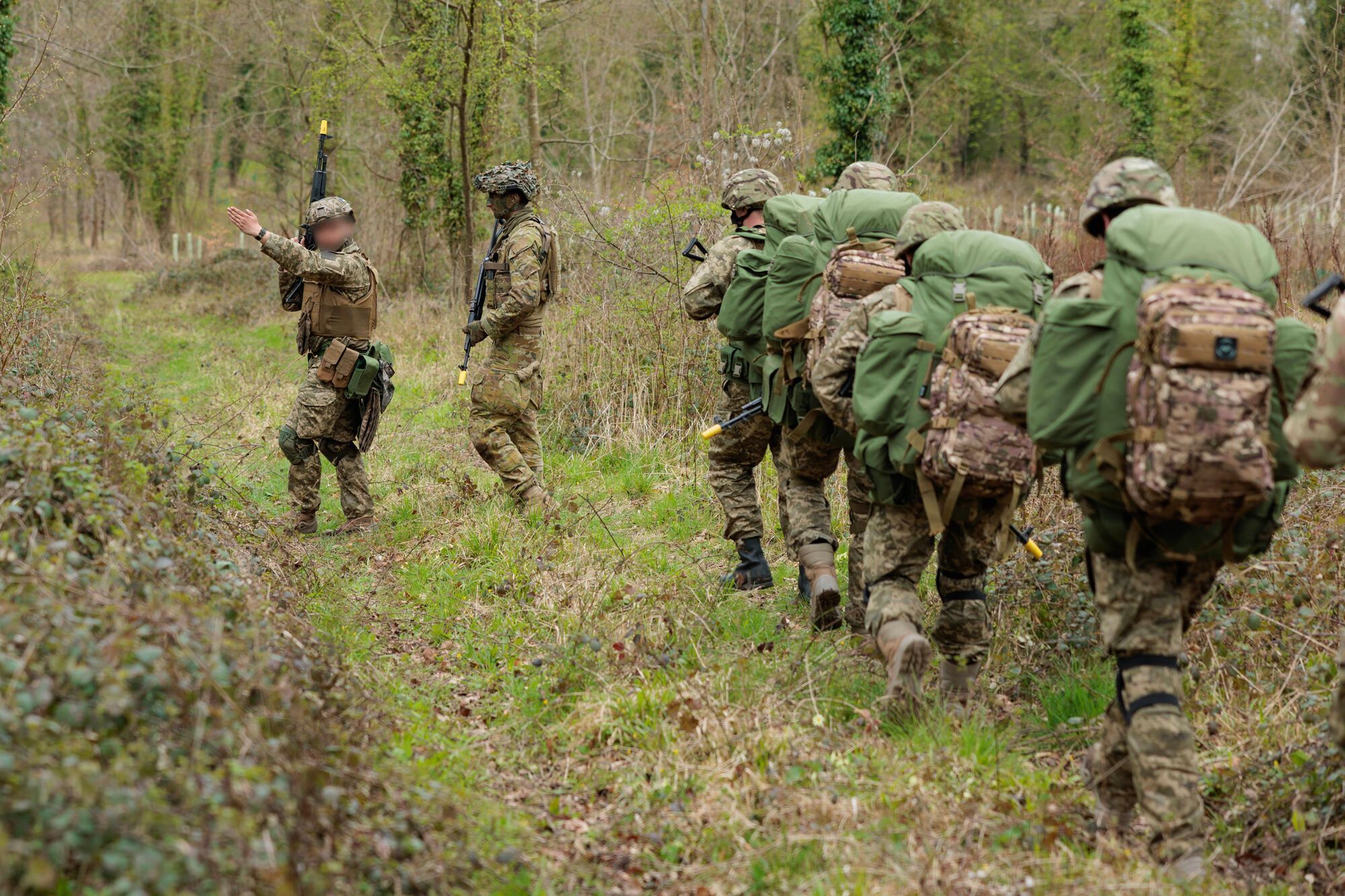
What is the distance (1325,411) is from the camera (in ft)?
9.39

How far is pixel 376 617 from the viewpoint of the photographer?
5988 mm

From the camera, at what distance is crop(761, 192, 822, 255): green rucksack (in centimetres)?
571

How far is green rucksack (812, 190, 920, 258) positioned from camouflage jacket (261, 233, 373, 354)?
11.2 ft

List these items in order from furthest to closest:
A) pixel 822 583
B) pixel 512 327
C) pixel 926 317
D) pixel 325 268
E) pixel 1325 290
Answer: pixel 512 327 → pixel 325 268 → pixel 822 583 → pixel 926 317 → pixel 1325 290

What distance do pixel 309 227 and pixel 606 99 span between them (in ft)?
61.1

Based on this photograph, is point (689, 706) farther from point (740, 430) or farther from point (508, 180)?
point (508, 180)

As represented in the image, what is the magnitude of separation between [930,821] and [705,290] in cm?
340

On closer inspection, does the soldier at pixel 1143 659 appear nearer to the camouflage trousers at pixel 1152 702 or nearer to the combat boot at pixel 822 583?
the camouflage trousers at pixel 1152 702

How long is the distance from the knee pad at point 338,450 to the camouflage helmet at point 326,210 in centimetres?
143

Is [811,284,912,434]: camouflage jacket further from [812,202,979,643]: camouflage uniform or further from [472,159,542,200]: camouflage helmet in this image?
[472,159,542,200]: camouflage helmet

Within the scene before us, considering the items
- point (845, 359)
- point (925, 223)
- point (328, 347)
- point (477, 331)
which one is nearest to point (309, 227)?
point (328, 347)

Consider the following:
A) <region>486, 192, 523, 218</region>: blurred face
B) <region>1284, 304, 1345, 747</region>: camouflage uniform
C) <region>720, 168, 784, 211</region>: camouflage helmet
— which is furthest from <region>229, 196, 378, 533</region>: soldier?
<region>1284, 304, 1345, 747</region>: camouflage uniform

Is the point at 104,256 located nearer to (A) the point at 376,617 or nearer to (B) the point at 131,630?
(A) the point at 376,617

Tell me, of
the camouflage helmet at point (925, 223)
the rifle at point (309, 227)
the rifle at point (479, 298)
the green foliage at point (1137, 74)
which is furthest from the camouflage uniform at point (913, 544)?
the green foliage at point (1137, 74)
